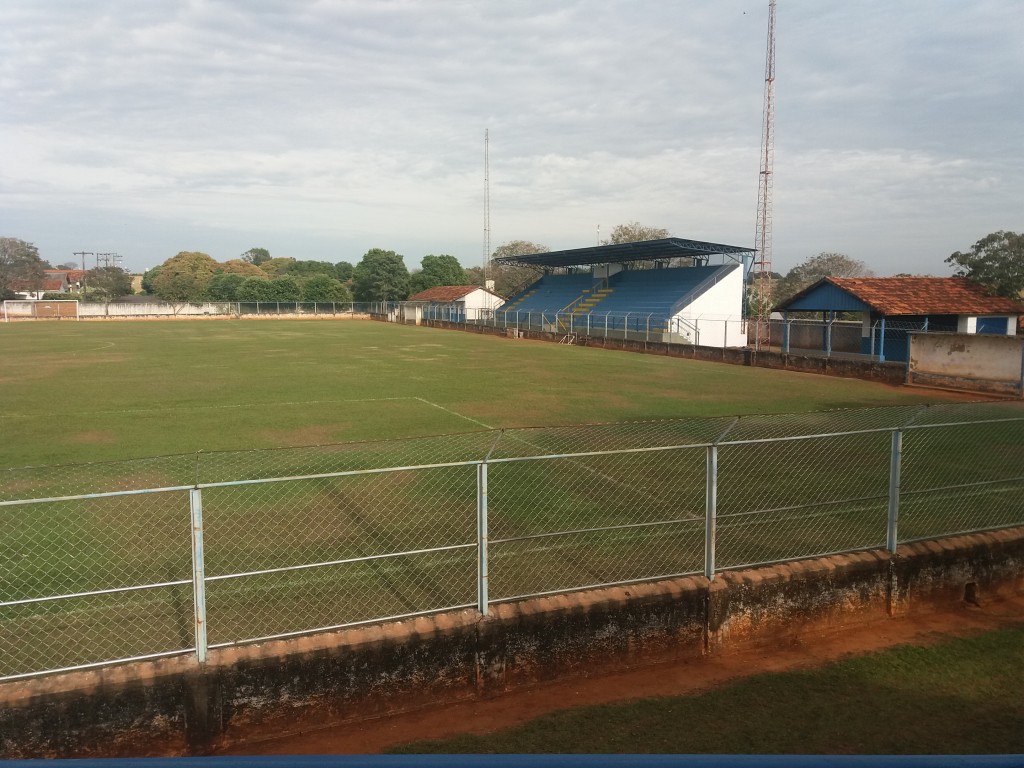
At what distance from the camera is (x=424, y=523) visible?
8961 mm

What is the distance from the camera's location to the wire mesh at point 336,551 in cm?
648

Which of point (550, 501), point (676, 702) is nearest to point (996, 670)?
point (676, 702)

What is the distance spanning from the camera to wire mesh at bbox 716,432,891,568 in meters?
8.00

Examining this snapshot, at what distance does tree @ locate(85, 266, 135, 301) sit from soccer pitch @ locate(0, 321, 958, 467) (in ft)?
241

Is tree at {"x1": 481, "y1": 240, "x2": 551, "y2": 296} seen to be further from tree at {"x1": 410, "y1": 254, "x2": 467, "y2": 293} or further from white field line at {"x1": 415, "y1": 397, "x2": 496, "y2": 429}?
white field line at {"x1": 415, "y1": 397, "x2": 496, "y2": 429}

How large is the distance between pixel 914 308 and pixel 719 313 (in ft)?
57.3

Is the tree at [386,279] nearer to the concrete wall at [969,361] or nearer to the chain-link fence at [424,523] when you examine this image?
the concrete wall at [969,361]

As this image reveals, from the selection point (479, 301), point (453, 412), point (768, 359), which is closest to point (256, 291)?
point (479, 301)

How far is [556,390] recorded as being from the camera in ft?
68.9

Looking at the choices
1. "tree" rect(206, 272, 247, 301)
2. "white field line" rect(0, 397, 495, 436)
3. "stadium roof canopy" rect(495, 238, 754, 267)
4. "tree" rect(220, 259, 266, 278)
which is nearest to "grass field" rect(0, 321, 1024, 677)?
"white field line" rect(0, 397, 495, 436)

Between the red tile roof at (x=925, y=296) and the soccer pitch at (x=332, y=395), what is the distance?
663 centimetres

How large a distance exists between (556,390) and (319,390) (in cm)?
644

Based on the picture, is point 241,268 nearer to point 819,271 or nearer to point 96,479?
point 819,271

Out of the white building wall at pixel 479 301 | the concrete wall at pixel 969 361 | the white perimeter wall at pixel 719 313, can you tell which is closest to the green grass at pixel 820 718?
the concrete wall at pixel 969 361
